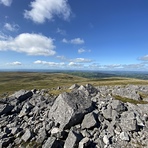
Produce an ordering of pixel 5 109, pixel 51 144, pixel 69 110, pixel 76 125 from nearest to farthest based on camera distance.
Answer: pixel 51 144 < pixel 76 125 < pixel 69 110 < pixel 5 109

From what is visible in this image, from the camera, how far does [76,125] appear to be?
1041 inches

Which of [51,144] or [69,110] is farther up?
[69,110]

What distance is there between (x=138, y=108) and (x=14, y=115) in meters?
26.2

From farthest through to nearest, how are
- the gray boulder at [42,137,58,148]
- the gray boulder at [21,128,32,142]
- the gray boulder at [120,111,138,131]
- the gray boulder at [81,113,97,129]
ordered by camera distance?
1. the gray boulder at [81,113,97,129]
2. the gray boulder at [21,128,32,142]
3. the gray boulder at [120,111,138,131]
4. the gray boulder at [42,137,58,148]

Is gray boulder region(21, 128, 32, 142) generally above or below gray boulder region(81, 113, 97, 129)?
below

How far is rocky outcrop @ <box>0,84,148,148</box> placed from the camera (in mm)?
22281

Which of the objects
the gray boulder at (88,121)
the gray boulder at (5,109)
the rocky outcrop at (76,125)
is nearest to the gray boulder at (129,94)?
the rocky outcrop at (76,125)

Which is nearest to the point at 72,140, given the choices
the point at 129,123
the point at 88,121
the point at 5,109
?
the point at 88,121

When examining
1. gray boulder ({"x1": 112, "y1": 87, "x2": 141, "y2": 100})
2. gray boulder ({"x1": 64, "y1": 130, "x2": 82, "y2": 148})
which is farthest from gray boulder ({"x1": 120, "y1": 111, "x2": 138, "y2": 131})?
gray boulder ({"x1": 112, "y1": 87, "x2": 141, "y2": 100})

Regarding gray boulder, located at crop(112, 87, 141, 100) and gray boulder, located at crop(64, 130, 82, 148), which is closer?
gray boulder, located at crop(64, 130, 82, 148)

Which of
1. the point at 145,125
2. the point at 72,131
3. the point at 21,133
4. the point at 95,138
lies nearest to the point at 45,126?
the point at 21,133

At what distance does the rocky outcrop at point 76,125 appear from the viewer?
2228 cm

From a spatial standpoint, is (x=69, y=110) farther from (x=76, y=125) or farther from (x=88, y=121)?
(x=88, y=121)

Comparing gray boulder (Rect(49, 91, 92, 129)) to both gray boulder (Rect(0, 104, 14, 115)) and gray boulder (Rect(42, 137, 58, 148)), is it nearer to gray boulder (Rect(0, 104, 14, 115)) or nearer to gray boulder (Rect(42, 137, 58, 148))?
gray boulder (Rect(42, 137, 58, 148))
